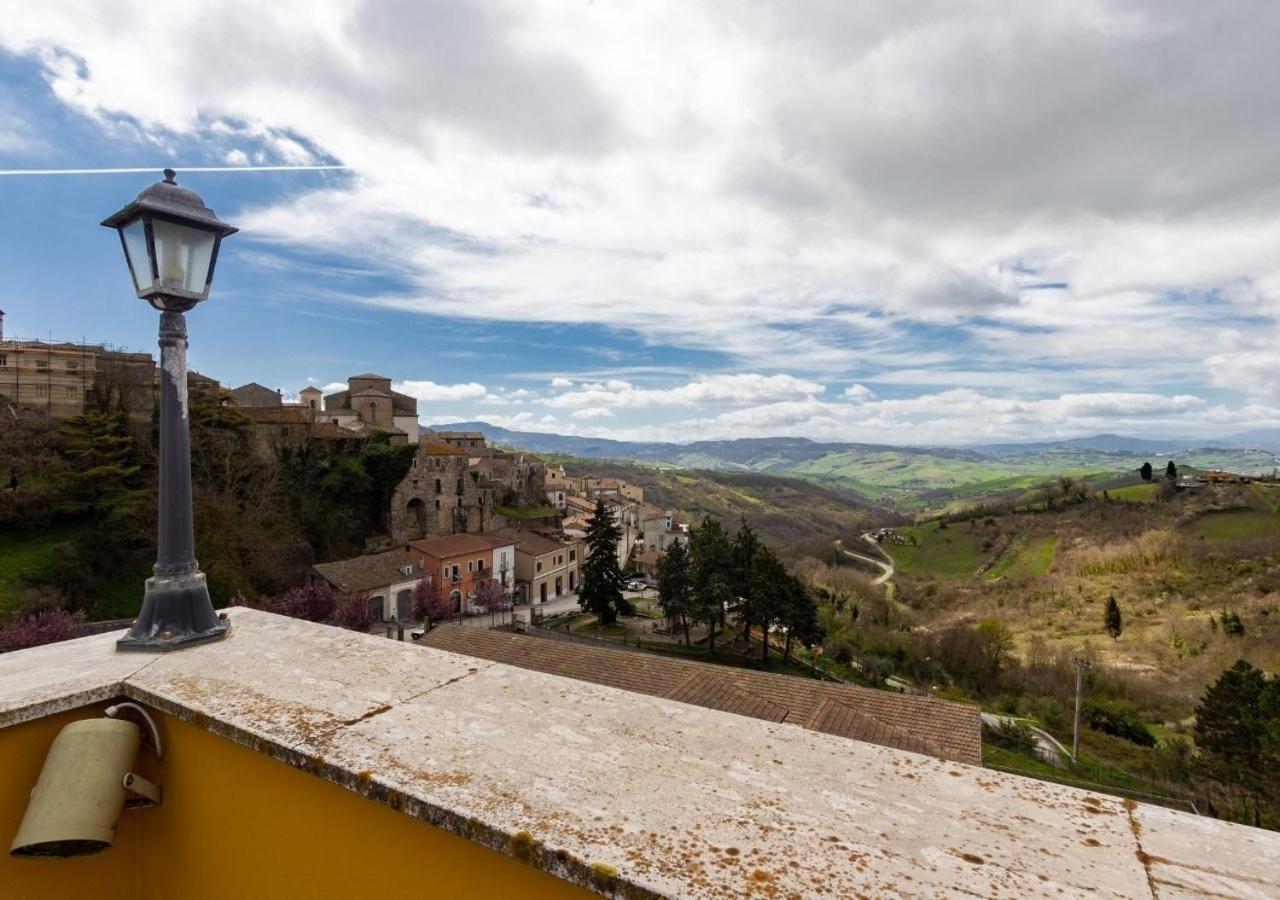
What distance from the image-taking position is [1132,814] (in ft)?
4.51

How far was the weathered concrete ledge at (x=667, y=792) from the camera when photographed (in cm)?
112

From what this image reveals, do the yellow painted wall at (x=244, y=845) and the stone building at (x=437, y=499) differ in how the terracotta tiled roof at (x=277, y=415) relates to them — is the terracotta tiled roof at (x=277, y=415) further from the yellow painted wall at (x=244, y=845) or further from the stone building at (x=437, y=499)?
the yellow painted wall at (x=244, y=845)

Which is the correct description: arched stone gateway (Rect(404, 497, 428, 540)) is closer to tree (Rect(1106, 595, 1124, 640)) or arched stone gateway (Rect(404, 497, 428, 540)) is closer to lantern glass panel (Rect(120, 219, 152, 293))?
lantern glass panel (Rect(120, 219, 152, 293))

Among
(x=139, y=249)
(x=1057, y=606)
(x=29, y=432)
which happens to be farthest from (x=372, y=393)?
(x=1057, y=606)

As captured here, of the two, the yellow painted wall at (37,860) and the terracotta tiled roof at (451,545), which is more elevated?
the yellow painted wall at (37,860)

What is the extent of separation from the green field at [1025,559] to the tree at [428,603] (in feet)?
153

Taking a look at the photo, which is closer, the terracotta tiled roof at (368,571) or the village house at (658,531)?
the terracotta tiled roof at (368,571)

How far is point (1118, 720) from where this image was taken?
81.2 ft

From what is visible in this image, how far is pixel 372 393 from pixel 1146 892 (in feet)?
160

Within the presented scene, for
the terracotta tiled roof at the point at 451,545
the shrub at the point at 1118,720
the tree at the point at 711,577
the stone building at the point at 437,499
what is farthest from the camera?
the stone building at the point at 437,499

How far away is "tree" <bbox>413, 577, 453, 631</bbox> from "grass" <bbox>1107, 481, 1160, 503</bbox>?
6974 centimetres

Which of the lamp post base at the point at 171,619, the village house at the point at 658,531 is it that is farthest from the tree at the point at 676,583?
the lamp post base at the point at 171,619

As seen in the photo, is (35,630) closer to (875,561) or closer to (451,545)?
(451,545)

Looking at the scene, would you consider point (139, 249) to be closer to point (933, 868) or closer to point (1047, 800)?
point (933, 868)
